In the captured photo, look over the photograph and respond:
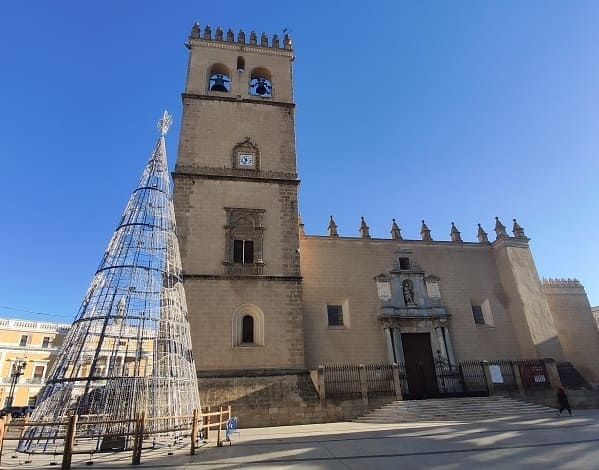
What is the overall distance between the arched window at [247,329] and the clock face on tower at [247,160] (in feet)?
24.1

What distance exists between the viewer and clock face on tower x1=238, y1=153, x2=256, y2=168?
58.0 feet

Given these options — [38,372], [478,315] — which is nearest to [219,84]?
[478,315]

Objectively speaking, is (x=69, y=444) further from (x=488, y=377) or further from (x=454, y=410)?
(x=488, y=377)

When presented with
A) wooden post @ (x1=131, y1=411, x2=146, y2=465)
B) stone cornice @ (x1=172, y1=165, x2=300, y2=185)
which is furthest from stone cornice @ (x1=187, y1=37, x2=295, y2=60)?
wooden post @ (x1=131, y1=411, x2=146, y2=465)

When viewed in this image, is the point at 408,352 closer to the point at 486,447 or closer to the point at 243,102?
the point at 486,447

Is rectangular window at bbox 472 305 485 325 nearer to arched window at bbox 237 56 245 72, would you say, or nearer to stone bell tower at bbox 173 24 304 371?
stone bell tower at bbox 173 24 304 371

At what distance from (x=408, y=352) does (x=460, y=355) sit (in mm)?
2520

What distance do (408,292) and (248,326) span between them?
27.0ft

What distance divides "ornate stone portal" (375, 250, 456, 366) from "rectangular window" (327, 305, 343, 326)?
1.82 m

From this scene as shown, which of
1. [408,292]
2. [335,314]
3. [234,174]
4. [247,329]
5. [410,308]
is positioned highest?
[234,174]

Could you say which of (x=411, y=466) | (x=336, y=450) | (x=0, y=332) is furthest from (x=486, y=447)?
(x=0, y=332)

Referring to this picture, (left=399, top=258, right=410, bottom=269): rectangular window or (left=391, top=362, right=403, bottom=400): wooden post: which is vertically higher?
(left=399, top=258, right=410, bottom=269): rectangular window

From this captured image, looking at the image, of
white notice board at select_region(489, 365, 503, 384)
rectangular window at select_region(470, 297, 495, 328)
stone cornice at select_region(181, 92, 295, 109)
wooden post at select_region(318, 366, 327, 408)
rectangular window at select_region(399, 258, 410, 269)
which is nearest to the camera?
wooden post at select_region(318, 366, 327, 408)

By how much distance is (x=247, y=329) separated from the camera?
48.1 feet
